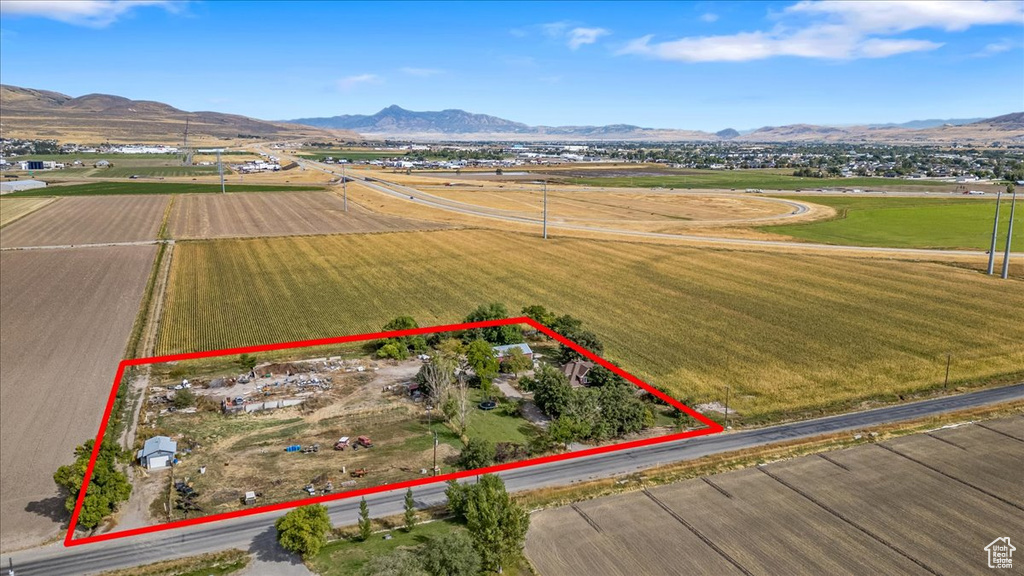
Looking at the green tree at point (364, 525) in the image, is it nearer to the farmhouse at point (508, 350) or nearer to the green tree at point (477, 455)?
the green tree at point (477, 455)

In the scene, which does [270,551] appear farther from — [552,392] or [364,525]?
[552,392]

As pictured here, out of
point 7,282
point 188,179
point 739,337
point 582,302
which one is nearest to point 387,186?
point 188,179

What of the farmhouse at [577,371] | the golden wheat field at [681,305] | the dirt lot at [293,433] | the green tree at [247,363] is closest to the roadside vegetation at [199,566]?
the dirt lot at [293,433]

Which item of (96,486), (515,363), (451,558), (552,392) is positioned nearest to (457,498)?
(451,558)

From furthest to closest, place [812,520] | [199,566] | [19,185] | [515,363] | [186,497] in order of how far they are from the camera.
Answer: [19,185] < [515,363] < [186,497] < [812,520] < [199,566]

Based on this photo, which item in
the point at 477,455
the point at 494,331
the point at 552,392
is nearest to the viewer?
the point at 477,455

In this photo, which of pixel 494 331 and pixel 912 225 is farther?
pixel 912 225

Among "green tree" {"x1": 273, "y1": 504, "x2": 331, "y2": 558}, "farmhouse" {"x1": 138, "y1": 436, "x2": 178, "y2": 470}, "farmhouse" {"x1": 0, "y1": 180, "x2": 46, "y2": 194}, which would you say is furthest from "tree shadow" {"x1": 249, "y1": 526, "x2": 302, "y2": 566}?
"farmhouse" {"x1": 0, "y1": 180, "x2": 46, "y2": 194}

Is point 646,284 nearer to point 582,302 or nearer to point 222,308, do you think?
point 582,302
